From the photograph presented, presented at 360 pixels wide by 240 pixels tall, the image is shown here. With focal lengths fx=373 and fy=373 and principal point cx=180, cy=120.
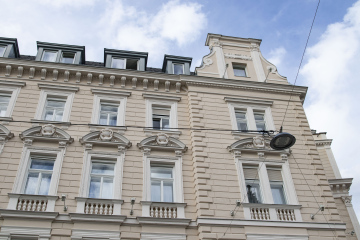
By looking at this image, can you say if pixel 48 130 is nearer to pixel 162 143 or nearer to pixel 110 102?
pixel 110 102

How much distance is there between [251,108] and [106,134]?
7.19 m

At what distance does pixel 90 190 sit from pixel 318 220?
8.96 meters

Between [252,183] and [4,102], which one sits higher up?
[4,102]

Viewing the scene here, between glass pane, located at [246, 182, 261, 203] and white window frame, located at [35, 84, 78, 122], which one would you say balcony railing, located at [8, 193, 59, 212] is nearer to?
white window frame, located at [35, 84, 78, 122]

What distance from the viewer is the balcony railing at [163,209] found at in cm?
1384

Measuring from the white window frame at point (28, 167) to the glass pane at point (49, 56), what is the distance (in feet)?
19.5

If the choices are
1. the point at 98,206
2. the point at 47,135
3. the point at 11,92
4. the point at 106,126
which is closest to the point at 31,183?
the point at 47,135

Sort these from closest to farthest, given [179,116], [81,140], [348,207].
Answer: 1. [81,140]
2. [179,116]
3. [348,207]

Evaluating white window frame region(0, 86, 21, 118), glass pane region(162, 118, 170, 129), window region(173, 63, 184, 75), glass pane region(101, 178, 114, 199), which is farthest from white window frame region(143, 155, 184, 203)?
white window frame region(0, 86, 21, 118)

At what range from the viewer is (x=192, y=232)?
13.6m

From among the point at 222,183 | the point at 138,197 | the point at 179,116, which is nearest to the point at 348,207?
the point at 222,183

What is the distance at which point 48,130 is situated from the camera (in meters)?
15.6

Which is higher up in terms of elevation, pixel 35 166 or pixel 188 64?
pixel 188 64

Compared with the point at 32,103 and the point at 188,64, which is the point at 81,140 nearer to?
the point at 32,103
